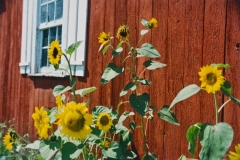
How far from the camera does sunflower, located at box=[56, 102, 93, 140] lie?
1758 millimetres

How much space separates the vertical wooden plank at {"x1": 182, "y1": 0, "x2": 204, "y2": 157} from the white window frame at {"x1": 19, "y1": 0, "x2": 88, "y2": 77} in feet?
4.66

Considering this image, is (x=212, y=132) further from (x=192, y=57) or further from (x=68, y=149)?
(x=192, y=57)

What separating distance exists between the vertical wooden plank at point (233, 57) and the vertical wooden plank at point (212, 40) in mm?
46

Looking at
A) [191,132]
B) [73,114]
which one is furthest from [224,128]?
[73,114]

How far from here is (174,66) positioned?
2631mm

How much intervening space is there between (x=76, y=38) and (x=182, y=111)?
1.73 metres

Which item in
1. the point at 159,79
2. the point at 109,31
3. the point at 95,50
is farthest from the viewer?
the point at 95,50

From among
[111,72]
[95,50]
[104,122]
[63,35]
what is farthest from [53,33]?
[104,122]

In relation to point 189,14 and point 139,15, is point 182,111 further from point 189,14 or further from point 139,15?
point 139,15

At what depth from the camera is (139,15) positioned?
3.01m

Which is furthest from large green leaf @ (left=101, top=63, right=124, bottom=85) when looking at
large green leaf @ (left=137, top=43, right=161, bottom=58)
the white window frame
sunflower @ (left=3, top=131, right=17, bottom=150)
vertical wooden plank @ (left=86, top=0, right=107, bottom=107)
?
the white window frame

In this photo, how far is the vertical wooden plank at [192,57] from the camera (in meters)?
2.43

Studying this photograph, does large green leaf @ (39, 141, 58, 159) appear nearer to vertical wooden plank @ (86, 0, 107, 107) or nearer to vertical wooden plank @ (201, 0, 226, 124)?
vertical wooden plank @ (201, 0, 226, 124)

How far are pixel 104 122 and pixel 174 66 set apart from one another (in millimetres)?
914
